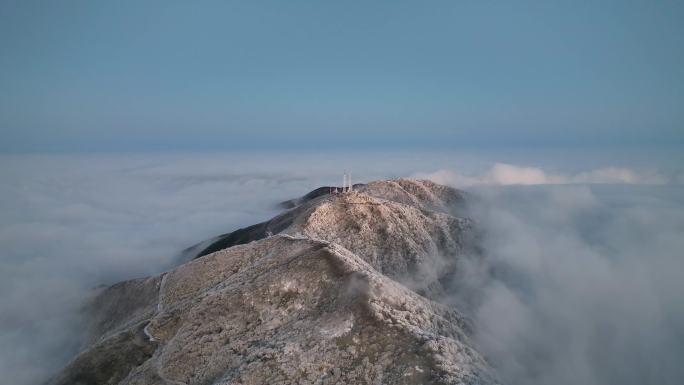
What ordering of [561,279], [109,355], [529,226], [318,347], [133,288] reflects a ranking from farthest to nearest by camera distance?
[529,226] < [561,279] < [133,288] < [109,355] < [318,347]

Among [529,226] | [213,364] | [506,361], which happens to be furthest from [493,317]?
[529,226]

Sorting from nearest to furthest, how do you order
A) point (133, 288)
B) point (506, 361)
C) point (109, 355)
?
point (109, 355), point (506, 361), point (133, 288)

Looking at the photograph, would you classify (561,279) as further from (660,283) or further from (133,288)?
(133,288)

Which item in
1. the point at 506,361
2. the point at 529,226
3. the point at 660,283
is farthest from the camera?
the point at 529,226

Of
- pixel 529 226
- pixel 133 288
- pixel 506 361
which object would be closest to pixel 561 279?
pixel 529 226

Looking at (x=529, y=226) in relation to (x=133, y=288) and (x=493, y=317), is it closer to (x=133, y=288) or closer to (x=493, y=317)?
(x=493, y=317)

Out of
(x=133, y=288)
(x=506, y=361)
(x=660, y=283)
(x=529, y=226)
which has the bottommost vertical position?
(x=660, y=283)

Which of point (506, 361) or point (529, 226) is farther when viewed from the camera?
point (529, 226)

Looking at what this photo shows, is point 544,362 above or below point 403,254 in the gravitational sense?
below

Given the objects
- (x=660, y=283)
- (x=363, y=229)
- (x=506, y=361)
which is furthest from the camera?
(x=660, y=283)
